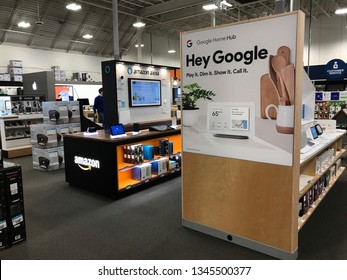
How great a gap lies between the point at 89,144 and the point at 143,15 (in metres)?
9.38

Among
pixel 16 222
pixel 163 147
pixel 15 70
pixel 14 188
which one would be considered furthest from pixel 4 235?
pixel 15 70

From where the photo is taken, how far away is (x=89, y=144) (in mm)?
4578

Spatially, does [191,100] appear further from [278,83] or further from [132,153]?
[132,153]

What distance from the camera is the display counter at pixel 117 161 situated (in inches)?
173

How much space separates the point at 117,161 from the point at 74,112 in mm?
2926

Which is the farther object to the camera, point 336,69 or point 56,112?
point 336,69

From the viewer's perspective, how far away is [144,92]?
6324 mm

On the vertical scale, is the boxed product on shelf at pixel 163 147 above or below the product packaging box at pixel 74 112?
below

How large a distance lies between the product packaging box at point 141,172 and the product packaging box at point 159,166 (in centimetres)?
20

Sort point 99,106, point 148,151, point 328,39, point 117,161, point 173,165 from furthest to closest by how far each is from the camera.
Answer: point 328,39
point 99,106
point 173,165
point 148,151
point 117,161

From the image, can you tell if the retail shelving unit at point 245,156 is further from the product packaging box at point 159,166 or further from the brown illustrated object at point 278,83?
the product packaging box at point 159,166

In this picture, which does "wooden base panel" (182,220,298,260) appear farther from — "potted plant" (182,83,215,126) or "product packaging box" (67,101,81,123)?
"product packaging box" (67,101,81,123)

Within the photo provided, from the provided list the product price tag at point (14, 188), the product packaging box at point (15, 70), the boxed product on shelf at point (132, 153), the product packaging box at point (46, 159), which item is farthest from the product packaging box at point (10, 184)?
the product packaging box at point (15, 70)

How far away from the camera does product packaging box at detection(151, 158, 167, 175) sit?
5.14 meters
